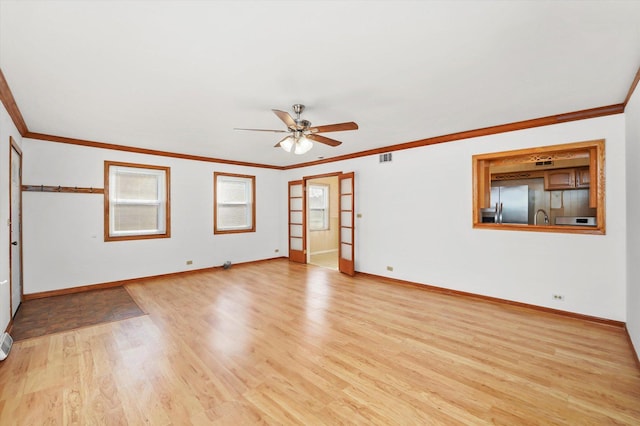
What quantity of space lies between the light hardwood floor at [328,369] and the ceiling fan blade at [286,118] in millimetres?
2268

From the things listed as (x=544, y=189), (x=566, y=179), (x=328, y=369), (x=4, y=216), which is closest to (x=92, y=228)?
(x=4, y=216)

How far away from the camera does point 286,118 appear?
2840 millimetres

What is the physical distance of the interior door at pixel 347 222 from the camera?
5.84 meters

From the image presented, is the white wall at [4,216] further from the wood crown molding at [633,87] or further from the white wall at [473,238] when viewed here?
the wood crown molding at [633,87]

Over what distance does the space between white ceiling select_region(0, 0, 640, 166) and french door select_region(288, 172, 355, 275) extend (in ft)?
7.69

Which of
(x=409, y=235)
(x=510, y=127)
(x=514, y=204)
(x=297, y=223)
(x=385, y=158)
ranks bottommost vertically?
(x=409, y=235)

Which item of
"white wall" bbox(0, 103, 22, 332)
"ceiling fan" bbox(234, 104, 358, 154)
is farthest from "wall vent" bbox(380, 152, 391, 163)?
"white wall" bbox(0, 103, 22, 332)

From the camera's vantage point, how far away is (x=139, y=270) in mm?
5418

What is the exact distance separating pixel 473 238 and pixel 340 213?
8.92ft

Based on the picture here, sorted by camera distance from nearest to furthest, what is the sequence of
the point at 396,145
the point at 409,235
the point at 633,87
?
the point at 633,87
the point at 409,235
the point at 396,145

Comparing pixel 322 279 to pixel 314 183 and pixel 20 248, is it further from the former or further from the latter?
pixel 20 248

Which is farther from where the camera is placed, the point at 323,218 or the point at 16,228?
the point at 323,218

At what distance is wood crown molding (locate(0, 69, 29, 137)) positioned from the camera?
8.78ft

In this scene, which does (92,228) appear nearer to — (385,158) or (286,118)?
(286,118)
